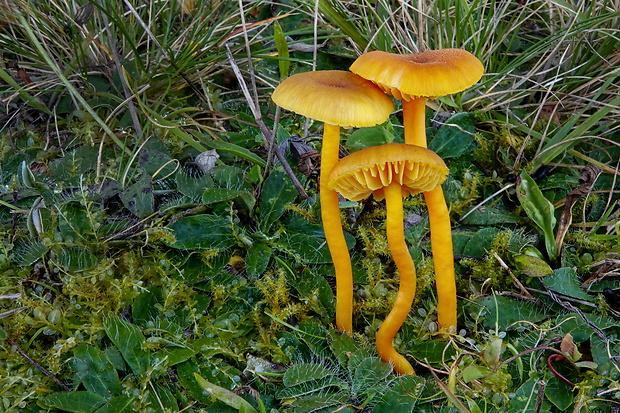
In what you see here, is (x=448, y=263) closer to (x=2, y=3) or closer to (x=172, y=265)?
(x=172, y=265)

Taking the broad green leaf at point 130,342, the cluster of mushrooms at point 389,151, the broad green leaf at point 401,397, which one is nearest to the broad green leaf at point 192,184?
the broad green leaf at point 130,342

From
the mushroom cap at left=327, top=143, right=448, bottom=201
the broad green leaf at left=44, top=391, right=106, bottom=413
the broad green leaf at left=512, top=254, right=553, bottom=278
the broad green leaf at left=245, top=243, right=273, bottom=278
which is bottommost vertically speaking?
the broad green leaf at left=44, top=391, right=106, bottom=413

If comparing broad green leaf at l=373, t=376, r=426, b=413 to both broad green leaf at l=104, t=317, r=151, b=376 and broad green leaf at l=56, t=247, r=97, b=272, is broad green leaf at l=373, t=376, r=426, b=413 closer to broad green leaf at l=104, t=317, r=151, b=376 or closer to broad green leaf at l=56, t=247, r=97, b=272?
broad green leaf at l=104, t=317, r=151, b=376

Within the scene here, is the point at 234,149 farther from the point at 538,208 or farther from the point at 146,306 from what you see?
the point at 538,208

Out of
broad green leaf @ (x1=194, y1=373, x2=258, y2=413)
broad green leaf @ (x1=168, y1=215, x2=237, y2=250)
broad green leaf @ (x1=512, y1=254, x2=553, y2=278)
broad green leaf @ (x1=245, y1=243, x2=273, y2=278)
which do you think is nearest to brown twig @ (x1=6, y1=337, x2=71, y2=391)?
broad green leaf @ (x1=194, y1=373, x2=258, y2=413)

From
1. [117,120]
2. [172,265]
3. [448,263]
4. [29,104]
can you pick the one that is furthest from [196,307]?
[29,104]

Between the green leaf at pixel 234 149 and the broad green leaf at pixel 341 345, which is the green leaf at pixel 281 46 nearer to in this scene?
the green leaf at pixel 234 149
